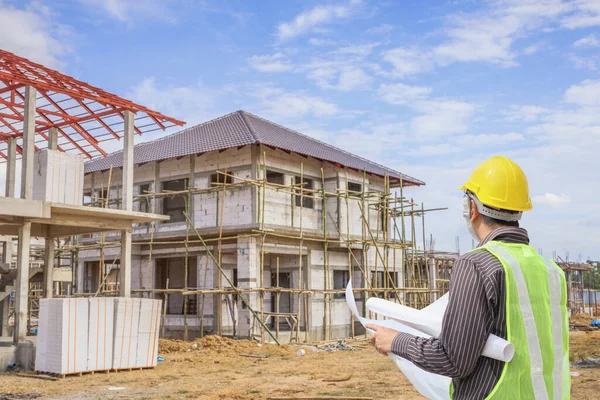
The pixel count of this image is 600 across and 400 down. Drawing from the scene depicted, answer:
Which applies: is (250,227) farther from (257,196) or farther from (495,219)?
(495,219)

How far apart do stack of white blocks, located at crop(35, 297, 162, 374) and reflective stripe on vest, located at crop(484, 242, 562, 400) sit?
40.0 ft

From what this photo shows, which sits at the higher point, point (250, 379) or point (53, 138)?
point (53, 138)

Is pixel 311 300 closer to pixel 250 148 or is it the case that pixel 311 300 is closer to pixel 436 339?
pixel 250 148

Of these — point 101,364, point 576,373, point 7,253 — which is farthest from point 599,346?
point 7,253

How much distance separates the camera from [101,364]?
1359 cm

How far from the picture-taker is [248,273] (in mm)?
20094

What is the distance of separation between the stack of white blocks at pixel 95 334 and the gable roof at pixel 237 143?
307 inches

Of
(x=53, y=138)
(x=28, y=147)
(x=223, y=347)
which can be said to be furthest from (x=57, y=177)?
(x=223, y=347)

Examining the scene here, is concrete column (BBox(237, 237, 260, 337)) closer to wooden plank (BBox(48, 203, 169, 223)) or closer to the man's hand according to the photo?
wooden plank (BBox(48, 203, 169, 223))

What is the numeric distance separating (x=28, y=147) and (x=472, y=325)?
43.2ft

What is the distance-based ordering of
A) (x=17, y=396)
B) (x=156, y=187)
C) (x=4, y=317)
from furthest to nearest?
(x=156, y=187) → (x=4, y=317) → (x=17, y=396)

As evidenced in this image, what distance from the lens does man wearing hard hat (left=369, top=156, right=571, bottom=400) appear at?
2104 mm

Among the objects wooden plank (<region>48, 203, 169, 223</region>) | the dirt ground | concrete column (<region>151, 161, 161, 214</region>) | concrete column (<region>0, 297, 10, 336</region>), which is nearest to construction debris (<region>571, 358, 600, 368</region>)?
the dirt ground

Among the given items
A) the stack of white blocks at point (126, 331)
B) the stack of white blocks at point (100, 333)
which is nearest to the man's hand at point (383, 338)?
the stack of white blocks at point (100, 333)
